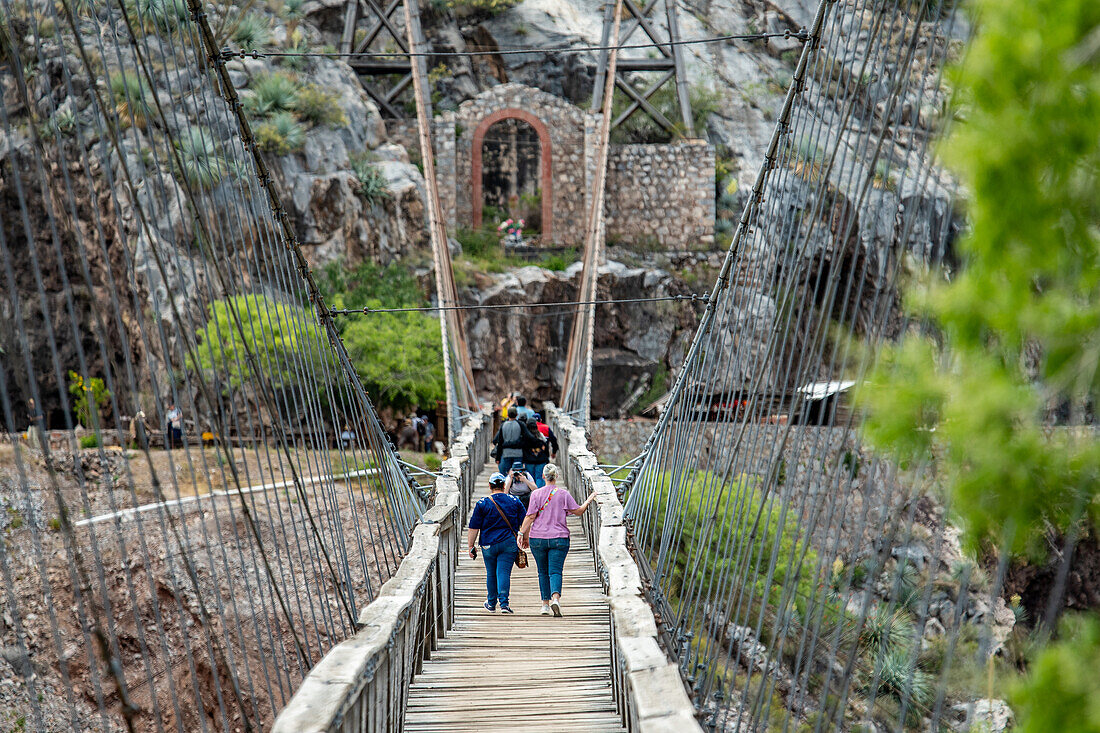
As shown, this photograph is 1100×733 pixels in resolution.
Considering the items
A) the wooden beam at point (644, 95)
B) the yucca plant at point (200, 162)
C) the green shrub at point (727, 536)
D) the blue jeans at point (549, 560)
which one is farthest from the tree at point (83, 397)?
the wooden beam at point (644, 95)

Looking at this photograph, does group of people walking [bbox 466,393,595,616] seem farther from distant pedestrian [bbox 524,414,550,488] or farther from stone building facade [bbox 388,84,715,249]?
stone building facade [bbox 388,84,715,249]

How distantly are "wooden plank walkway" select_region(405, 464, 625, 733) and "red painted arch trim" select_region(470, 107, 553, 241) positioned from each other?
52.3 feet

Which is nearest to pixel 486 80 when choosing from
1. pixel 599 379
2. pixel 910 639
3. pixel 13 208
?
pixel 599 379

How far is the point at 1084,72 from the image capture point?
2.63 ft

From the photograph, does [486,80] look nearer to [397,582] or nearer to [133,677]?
[133,677]

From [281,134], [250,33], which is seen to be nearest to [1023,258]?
[281,134]

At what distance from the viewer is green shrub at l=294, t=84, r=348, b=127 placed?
1778 cm

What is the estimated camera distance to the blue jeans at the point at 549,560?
444 centimetres

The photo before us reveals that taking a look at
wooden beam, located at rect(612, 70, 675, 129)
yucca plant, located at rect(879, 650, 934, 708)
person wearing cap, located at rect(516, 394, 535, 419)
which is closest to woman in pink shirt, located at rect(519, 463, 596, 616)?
person wearing cap, located at rect(516, 394, 535, 419)

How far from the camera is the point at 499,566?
4.62 m

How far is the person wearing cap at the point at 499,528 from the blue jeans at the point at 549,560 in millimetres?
142

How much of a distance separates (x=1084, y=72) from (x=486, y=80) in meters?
23.7

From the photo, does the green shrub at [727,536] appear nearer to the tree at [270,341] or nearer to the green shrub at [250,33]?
the tree at [270,341]

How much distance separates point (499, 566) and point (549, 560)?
26 cm
